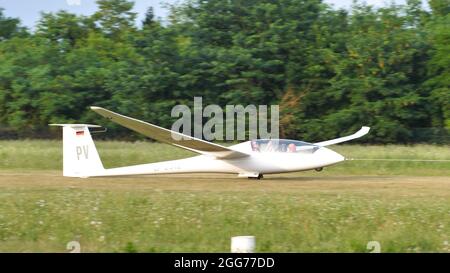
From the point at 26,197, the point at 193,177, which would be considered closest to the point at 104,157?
the point at 193,177

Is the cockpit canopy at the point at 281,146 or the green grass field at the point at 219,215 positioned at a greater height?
the cockpit canopy at the point at 281,146

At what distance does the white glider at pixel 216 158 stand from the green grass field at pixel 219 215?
0.57m

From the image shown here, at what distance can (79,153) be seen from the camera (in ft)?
72.6

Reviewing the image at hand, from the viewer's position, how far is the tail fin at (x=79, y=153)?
861 inches

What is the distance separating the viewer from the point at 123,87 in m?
47.3

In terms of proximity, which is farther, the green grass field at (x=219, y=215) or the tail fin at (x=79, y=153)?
the tail fin at (x=79, y=153)

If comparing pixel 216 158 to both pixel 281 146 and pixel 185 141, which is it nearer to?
pixel 185 141

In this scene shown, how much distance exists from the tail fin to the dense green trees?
74.7 feet

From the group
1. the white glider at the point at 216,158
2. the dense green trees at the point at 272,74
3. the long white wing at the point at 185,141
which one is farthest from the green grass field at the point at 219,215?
the dense green trees at the point at 272,74

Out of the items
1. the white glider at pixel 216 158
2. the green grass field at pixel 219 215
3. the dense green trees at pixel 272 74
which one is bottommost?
the green grass field at pixel 219 215

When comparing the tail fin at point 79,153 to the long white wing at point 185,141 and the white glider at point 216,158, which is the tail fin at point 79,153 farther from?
the long white wing at point 185,141

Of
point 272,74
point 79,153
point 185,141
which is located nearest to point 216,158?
point 185,141

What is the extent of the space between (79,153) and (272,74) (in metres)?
25.9

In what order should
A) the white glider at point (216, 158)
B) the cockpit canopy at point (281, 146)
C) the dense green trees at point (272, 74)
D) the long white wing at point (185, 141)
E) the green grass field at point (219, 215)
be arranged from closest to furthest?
the green grass field at point (219, 215), the long white wing at point (185, 141), the white glider at point (216, 158), the cockpit canopy at point (281, 146), the dense green trees at point (272, 74)
